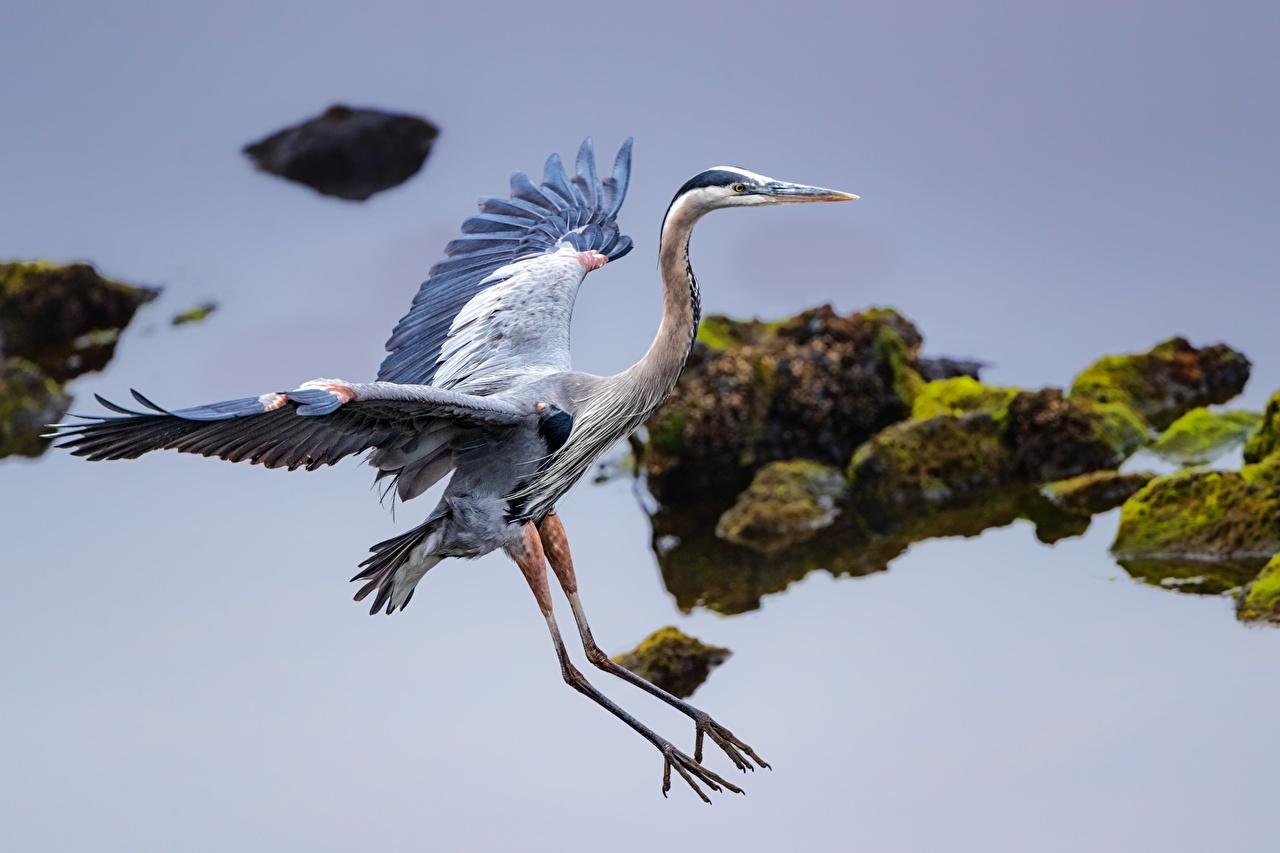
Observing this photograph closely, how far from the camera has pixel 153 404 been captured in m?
4.72

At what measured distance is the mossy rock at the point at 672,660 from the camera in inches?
329

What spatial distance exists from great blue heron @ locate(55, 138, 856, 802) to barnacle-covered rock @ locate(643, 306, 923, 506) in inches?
140

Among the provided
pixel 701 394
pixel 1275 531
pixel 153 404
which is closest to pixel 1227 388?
pixel 1275 531

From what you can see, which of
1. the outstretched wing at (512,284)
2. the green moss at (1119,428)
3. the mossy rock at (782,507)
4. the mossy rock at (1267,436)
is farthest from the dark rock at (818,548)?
the outstretched wing at (512,284)

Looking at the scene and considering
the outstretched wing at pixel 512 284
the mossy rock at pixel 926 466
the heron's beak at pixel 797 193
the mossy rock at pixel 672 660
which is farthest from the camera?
the mossy rock at pixel 926 466

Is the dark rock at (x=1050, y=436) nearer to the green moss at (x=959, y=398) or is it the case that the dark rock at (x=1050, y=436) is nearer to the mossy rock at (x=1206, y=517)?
the green moss at (x=959, y=398)

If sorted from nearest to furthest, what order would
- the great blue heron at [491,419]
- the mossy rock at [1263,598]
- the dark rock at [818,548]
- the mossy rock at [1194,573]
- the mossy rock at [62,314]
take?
the great blue heron at [491,419] → the mossy rock at [1263,598] → the mossy rock at [1194,573] → the dark rock at [818,548] → the mossy rock at [62,314]

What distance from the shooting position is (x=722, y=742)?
606cm

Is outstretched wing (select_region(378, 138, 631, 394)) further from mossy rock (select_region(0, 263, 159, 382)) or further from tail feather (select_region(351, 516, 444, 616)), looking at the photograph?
mossy rock (select_region(0, 263, 159, 382))

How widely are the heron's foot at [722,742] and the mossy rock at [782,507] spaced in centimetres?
375

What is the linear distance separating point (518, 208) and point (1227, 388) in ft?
19.3

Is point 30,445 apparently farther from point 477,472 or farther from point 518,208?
point 477,472

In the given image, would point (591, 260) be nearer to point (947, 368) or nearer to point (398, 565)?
point (398, 565)

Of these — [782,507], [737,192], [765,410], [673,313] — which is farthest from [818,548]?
[737,192]
